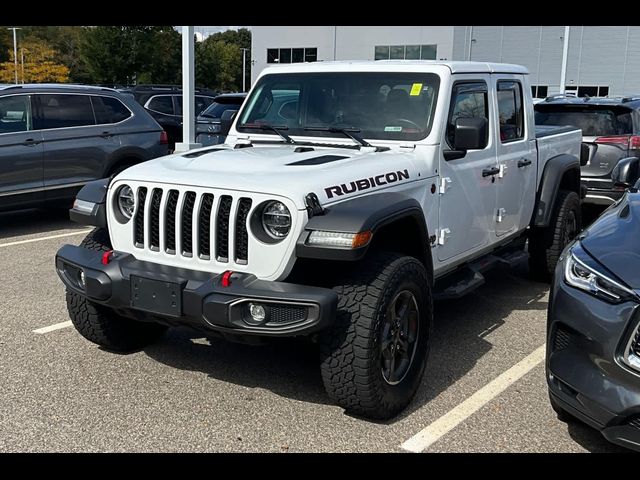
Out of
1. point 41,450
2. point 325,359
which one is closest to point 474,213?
point 325,359

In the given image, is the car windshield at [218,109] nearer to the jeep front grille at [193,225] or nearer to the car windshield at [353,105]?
the car windshield at [353,105]

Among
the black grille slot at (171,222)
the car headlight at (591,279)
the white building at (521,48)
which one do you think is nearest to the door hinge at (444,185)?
the car headlight at (591,279)

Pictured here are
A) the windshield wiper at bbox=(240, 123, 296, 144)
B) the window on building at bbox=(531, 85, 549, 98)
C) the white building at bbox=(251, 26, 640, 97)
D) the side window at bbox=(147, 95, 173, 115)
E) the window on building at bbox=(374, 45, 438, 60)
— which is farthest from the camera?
the window on building at bbox=(374, 45, 438, 60)

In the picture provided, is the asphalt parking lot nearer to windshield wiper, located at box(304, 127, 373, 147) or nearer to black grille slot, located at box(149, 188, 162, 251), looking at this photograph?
black grille slot, located at box(149, 188, 162, 251)

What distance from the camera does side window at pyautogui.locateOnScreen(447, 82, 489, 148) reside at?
490 cm

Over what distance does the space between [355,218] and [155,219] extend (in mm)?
1148

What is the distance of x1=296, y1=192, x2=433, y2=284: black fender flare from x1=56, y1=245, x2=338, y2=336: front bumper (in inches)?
7.5

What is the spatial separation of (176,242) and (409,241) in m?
1.40

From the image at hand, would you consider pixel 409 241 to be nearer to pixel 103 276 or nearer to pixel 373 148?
pixel 373 148

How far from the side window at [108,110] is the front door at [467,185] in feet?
19.0

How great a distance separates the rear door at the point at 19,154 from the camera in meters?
8.49

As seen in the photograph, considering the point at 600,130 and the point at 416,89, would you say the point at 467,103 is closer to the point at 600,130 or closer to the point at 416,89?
the point at 416,89

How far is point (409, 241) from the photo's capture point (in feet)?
14.4

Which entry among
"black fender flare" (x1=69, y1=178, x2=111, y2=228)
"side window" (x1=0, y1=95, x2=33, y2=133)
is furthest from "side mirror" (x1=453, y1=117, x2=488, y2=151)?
"side window" (x1=0, y1=95, x2=33, y2=133)
